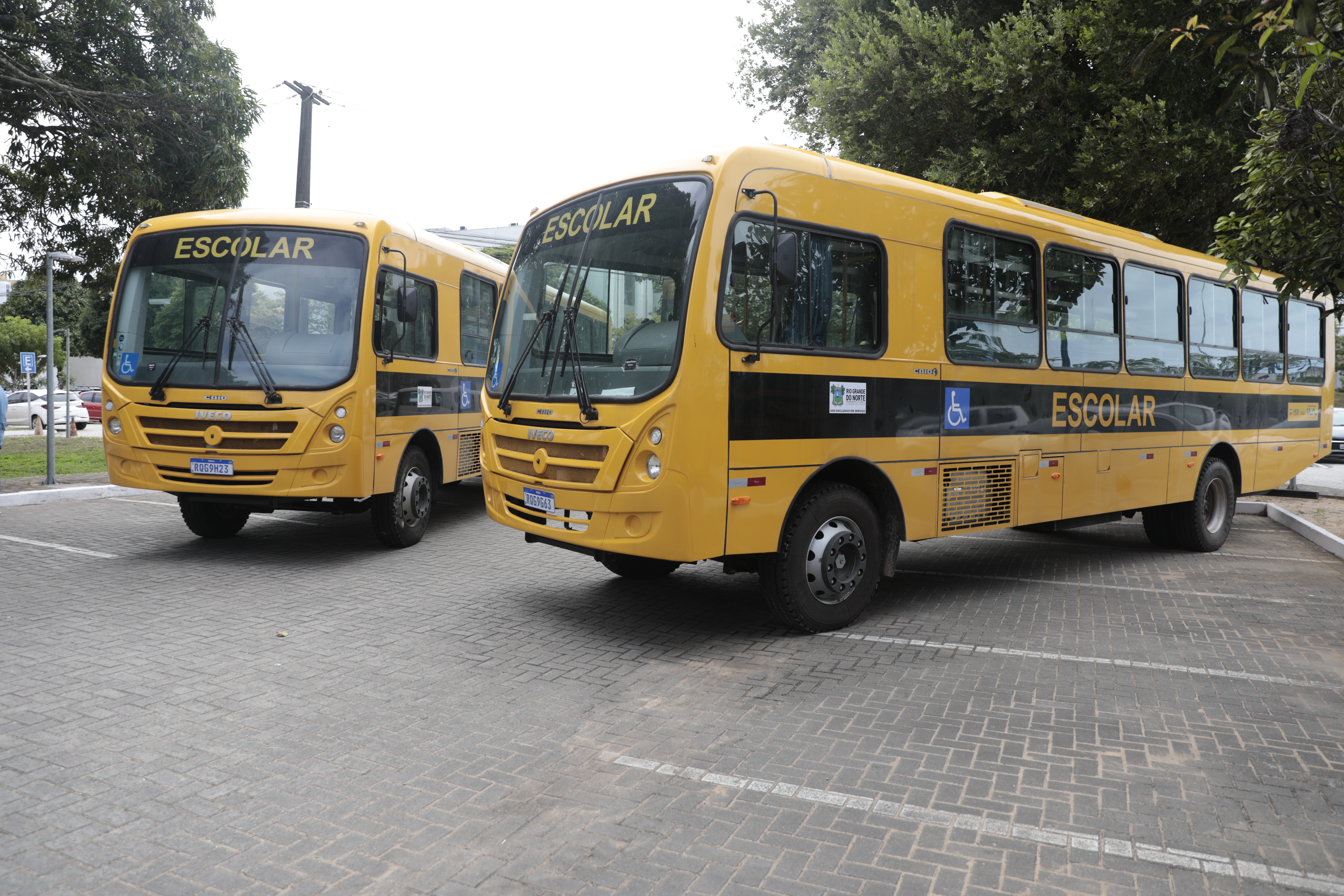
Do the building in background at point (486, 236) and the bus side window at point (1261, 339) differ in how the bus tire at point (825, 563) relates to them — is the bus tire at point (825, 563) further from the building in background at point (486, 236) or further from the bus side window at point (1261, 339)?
the building in background at point (486, 236)

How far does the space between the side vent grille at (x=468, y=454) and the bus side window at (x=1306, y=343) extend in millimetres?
→ 9892

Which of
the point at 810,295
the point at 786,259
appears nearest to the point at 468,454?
the point at 810,295

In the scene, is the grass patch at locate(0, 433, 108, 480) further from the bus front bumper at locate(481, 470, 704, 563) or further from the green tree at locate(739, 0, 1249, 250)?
the green tree at locate(739, 0, 1249, 250)

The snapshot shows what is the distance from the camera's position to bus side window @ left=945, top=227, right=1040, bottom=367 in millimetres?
7066

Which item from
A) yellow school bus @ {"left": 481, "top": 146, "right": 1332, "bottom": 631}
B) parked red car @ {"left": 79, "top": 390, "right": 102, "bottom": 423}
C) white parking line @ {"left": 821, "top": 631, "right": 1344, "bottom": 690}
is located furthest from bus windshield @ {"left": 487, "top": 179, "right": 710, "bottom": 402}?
parked red car @ {"left": 79, "top": 390, "right": 102, "bottom": 423}

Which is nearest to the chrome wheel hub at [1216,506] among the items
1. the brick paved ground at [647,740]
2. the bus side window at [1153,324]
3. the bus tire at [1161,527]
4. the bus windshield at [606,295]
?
the bus tire at [1161,527]

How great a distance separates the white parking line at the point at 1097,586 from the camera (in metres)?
7.75

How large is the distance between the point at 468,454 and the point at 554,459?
507cm

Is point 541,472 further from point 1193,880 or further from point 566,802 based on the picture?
point 1193,880

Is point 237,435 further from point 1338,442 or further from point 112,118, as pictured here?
point 1338,442

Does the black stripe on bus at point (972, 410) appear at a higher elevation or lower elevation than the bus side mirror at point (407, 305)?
lower

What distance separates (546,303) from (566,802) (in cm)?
371

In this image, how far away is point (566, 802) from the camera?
11.8 ft

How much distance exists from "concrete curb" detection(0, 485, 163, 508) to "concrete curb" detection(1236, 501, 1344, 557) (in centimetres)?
1377
